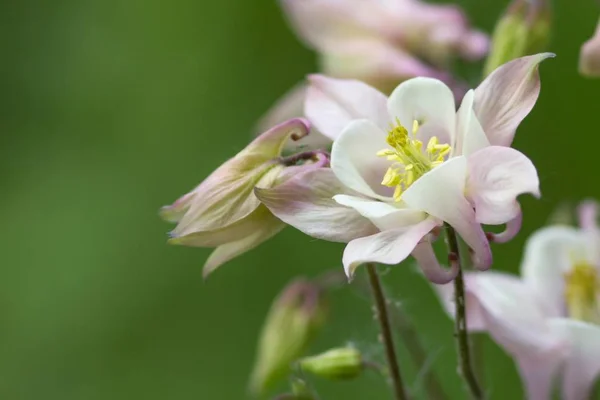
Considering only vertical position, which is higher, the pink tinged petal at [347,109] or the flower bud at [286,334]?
the pink tinged petal at [347,109]

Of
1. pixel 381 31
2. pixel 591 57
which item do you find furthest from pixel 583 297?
pixel 381 31

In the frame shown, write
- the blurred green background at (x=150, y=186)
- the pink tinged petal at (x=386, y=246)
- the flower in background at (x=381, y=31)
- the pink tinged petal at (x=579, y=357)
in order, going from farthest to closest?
the blurred green background at (x=150, y=186), the flower in background at (x=381, y=31), the pink tinged petal at (x=579, y=357), the pink tinged petal at (x=386, y=246)

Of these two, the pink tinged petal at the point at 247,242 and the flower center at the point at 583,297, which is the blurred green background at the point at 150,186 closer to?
the flower center at the point at 583,297

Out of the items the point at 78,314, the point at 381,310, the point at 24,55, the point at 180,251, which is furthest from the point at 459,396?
the point at 24,55

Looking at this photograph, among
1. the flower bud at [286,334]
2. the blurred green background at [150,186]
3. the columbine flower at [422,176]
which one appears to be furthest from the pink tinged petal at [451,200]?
the blurred green background at [150,186]

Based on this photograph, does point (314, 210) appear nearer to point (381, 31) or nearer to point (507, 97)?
point (507, 97)

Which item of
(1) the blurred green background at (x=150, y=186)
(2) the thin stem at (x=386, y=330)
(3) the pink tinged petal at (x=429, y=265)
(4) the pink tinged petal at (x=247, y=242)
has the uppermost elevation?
(4) the pink tinged petal at (x=247, y=242)
